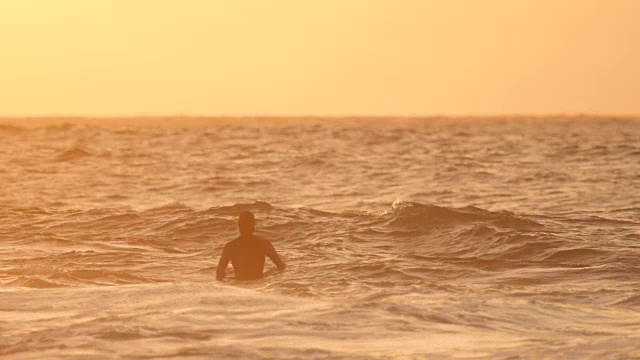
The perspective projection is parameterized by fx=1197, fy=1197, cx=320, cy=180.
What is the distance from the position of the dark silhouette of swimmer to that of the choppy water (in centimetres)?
30

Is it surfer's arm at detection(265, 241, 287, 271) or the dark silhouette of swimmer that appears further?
surfer's arm at detection(265, 241, 287, 271)

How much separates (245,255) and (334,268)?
2.24 metres

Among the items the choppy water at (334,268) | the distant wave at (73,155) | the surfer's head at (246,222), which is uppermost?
the surfer's head at (246,222)

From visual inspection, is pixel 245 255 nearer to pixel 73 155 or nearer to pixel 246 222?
pixel 246 222

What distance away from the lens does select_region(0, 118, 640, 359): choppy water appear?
31.9 ft

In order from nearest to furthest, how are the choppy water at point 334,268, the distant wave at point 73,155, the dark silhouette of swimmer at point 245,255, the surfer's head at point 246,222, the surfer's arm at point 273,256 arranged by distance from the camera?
the choppy water at point 334,268 < the dark silhouette of swimmer at point 245,255 < the surfer's head at point 246,222 < the surfer's arm at point 273,256 < the distant wave at point 73,155

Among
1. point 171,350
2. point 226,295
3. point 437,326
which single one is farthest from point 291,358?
point 226,295

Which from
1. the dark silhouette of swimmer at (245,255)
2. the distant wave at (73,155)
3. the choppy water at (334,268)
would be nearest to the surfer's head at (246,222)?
the dark silhouette of swimmer at (245,255)

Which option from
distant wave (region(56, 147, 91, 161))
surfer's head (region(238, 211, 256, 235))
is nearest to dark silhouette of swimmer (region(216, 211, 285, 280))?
surfer's head (region(238, 211, 256, 235))

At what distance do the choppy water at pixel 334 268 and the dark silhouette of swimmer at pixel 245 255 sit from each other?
0.30 m

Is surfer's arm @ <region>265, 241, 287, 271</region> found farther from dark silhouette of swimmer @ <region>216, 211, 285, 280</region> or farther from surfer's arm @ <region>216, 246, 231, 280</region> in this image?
surfer's arm @ <region>216, 246, 231, 280</region>

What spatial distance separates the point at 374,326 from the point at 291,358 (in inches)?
56.3

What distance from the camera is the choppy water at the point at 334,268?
31.9 ft

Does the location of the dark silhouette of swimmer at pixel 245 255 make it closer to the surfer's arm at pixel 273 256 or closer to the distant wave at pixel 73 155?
the surfer's arm at pixel 273 256
